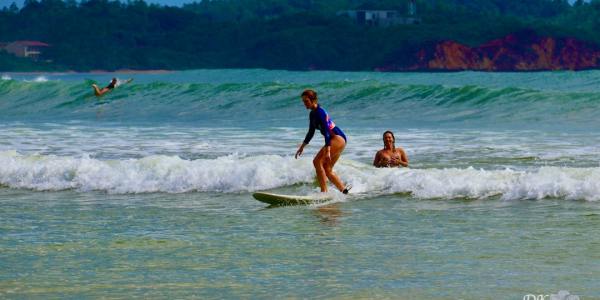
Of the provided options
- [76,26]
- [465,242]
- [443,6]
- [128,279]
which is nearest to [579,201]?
[465,242]

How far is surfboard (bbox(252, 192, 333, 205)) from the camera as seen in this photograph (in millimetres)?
14742

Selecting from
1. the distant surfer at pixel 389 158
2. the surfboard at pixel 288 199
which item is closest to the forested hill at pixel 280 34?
the distant surfer at pixel 389 158

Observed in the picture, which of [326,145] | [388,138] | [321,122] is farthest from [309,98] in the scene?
[388,138]

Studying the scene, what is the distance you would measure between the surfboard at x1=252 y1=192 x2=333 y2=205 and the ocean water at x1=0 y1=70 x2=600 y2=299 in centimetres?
14

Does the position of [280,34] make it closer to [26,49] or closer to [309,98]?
[26,49]

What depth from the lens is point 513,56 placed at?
138 metres

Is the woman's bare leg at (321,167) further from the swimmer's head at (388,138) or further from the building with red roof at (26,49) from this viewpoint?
the building with red roof at (26,49)

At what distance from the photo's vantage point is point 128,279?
10.1 metres

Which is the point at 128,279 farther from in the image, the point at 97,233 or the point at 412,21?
the point at 412,21

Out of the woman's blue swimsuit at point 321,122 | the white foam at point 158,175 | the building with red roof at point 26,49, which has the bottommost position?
the building with red roof at point 26,49

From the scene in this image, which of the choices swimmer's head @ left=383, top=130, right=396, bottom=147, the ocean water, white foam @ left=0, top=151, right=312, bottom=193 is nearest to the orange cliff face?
the ocean water

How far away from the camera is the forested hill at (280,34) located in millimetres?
147875

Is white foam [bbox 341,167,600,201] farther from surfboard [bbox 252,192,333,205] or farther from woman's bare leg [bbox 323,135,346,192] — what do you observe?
surfboard [bbox 252,192,333,205]

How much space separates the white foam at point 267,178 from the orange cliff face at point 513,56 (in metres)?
113
